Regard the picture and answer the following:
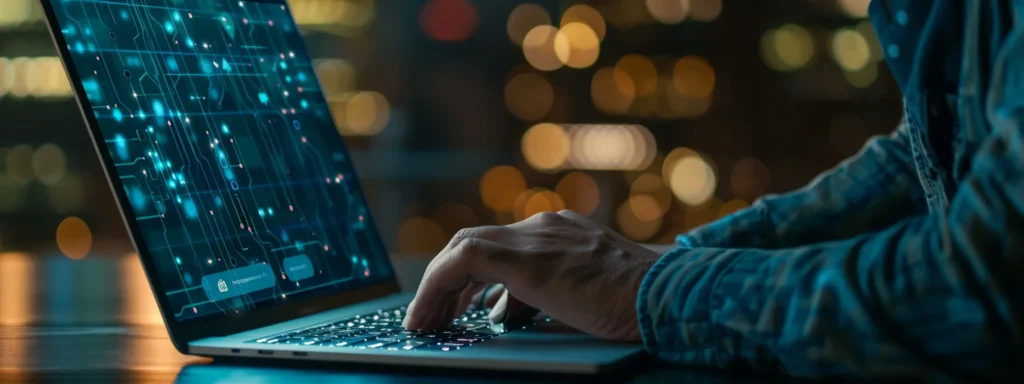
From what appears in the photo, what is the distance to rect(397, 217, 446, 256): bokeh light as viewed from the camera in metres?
4.38

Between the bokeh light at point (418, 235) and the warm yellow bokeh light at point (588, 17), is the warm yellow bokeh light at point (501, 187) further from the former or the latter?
the warm yellow bokeh light at point (588, 17)

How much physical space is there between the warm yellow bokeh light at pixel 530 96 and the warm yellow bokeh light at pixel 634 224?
0.49m

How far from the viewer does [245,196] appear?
0.94m

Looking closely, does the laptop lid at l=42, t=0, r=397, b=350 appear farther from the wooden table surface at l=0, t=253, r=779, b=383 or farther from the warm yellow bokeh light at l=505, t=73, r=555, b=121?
the warm yellow bokeh light at l=505, t=73, r=555, b=121

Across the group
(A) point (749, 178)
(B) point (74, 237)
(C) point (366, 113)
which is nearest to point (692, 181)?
(A) point (749, 178)

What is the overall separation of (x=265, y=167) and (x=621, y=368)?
0.45 m

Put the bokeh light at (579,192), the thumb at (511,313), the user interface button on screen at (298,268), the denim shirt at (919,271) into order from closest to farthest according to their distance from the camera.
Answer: the denim shirt at (919,271), the thumb at (511,313), the user interface button on screen at (298,268), the bokeh light at (579,192)

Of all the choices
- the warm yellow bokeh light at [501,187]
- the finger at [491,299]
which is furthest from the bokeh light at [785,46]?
the finger at [491,299]

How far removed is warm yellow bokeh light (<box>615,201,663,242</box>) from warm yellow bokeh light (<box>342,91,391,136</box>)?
1.05 meters

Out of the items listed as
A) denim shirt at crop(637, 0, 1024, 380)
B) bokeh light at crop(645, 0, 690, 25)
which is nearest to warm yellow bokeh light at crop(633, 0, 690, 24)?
bokeh light at crop(645, 0, 690, 25)

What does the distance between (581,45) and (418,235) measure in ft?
3.46

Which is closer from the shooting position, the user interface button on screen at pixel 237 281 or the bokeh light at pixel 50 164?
the user interface button on screen at pixel 237 281

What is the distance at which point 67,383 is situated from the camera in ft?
2.22

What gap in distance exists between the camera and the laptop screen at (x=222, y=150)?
2.73ft
